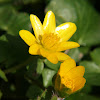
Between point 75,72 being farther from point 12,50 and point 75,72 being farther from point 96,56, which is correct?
point 96,56

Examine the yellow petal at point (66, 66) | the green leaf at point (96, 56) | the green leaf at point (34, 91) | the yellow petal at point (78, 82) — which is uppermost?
the yellow petal at point (66, 66)

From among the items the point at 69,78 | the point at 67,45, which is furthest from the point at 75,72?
the point at 67,45

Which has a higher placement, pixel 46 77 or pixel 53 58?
pixel 53 58

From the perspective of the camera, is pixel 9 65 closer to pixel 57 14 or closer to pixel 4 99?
pixel 4 99

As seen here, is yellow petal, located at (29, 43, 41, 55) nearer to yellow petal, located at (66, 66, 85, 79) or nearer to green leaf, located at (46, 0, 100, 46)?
yellow petal, located at (66, 66, 85, 79)

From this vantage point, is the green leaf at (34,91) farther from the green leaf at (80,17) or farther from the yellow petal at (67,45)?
the green leaf at (80,17)

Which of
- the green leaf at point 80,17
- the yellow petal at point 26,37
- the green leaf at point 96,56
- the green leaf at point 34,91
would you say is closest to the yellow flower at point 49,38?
the yellow petal at point 26,37
